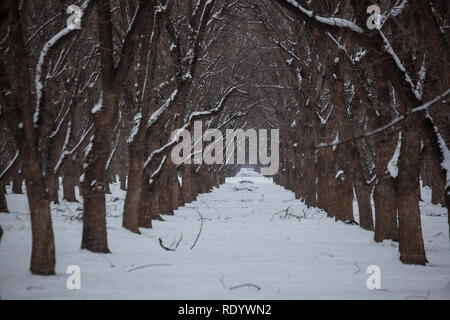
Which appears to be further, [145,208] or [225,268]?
[145,208]

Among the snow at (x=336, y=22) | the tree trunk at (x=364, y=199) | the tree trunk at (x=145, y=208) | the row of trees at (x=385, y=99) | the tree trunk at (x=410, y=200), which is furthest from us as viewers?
the tree trunk at (x=364, y=199)

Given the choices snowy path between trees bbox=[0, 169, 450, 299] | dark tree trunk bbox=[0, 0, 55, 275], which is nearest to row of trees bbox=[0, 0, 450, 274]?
dark tree trunk bbox=[0, 0, 55, 275]

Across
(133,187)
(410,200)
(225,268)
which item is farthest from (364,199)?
(133,187)

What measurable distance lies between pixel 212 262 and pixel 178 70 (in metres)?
5.99

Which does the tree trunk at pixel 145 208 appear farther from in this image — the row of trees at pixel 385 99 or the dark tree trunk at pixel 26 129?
the dark tree trunk at pixel 26 129

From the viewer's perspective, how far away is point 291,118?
2625 cm

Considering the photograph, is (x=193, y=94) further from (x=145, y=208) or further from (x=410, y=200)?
(x=410, y=200)

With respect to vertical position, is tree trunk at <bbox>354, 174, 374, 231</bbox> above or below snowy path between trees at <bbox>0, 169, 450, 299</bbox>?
above

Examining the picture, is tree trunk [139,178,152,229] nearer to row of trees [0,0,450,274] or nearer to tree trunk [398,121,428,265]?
row of trees [0,0,450,274]

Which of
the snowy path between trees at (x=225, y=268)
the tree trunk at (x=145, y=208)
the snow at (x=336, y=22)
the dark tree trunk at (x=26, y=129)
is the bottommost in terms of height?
Answer: the snowy path between trees at (x=225, y=268)

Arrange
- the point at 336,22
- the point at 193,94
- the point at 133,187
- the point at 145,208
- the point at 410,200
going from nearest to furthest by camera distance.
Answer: the point at 336,22, the point at 410,200, the point at 133,187, the point at 145,208, the point at 193,94

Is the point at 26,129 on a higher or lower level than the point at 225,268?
higher

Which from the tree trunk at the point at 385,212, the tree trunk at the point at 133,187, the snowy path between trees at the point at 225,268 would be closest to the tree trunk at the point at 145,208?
the snowy path between trees at the point at 225,268
